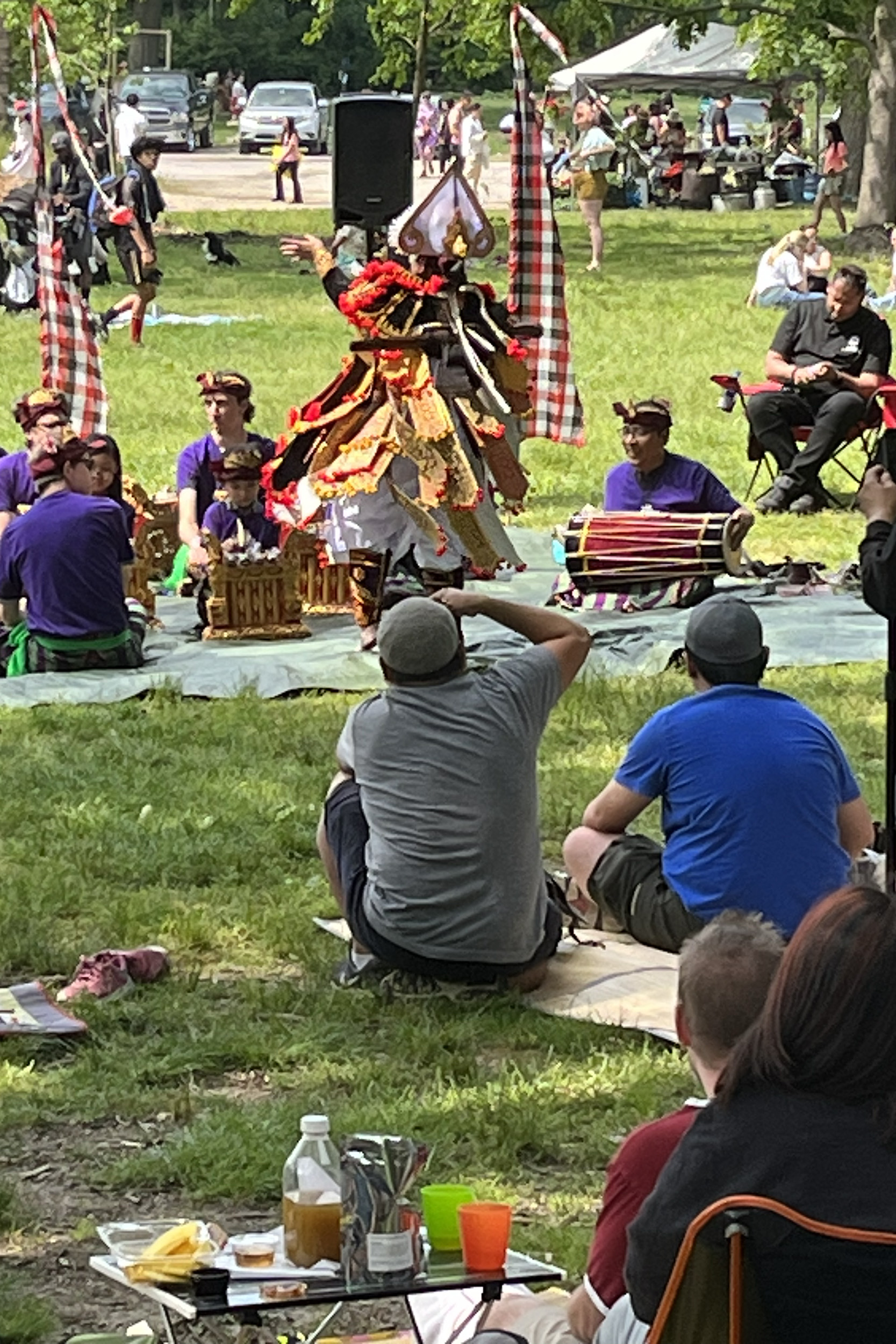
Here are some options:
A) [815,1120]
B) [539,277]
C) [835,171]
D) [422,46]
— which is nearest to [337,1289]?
[815,1120]

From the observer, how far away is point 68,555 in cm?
1023

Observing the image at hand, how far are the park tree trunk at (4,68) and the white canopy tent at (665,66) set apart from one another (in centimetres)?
899

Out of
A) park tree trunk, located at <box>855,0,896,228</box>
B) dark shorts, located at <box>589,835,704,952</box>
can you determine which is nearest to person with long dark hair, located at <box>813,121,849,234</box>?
park tree trunk, located at <box>855,0,896,228</box>

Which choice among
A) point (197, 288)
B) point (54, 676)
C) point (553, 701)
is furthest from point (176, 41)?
point (553, 701)

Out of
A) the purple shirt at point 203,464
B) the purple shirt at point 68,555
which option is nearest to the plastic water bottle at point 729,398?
the purple shirt at point 203,464

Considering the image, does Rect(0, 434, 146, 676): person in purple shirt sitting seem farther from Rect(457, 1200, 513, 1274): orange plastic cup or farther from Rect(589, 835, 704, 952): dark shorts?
Rect(457, 1200, 513, 1274): orange plastic cup

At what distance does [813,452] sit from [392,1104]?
864 cm

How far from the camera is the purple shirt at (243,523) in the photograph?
11.3m

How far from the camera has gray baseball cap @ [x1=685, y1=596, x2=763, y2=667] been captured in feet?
21.7

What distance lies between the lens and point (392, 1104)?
5953 millimetres

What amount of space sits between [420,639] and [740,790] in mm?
874

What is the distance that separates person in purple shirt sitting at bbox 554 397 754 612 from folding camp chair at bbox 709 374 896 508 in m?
2.69

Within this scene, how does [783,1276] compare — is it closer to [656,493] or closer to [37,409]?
[37,409]

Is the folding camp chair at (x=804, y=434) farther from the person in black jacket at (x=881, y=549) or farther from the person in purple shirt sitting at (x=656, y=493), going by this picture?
the person in black jacket at (x=881, y=549)
